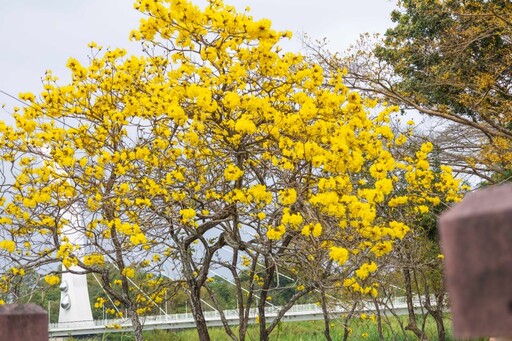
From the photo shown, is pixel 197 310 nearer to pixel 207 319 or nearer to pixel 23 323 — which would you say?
pixel 23 323

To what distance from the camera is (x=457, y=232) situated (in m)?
0.58

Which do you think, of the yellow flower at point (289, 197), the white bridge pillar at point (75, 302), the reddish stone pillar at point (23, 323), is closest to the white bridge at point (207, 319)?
the white bridge pillar at point (75, 302)

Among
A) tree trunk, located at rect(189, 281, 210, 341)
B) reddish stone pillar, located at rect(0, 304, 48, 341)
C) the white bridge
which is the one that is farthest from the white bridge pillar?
reddish stone pillar, located at rect(0, 304, 48, 341)

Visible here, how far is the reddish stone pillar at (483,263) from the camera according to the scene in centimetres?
57

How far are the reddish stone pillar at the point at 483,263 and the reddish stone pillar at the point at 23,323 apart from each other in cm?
59

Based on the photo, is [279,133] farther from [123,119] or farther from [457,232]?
[457,232]

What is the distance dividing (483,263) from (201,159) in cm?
775

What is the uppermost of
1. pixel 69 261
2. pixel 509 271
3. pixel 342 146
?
pixel 342 146

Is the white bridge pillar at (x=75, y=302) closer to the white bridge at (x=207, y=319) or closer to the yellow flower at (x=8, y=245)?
the white bridge at (x=207, y=319)

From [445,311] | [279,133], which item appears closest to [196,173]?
[279,133]

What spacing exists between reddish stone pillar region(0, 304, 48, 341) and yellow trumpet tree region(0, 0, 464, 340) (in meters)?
4.74

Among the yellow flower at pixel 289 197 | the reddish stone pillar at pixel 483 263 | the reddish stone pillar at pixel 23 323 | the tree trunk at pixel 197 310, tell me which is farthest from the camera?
the tree trunk at pixel 197 310

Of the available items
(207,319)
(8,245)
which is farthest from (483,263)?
(207,319)

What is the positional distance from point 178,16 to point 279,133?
1.25 meters
